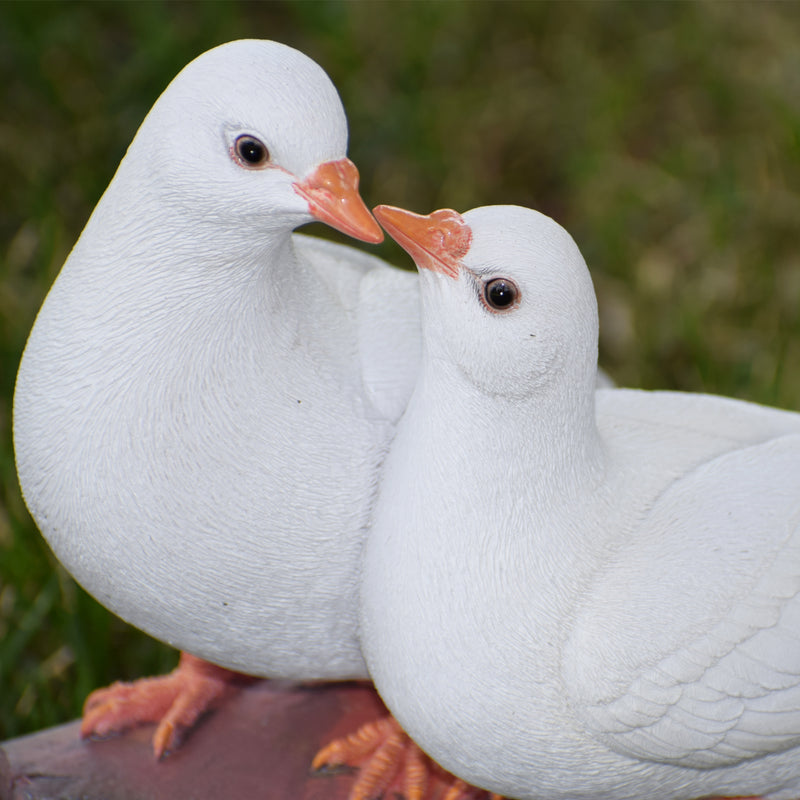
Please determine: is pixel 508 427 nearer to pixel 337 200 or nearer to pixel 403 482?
pixel 403 482

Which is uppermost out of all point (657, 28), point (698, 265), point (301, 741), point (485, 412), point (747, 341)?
point (657, 28)

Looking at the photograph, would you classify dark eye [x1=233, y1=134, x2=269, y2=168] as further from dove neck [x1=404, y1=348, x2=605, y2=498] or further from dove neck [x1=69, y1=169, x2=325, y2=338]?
dove neck [x1=404, y1=348, x2=605, y2=498]

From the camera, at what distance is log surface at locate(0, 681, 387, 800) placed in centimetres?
184

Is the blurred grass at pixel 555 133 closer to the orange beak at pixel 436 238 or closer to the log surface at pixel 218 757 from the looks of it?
the log surface at pixel 218 757

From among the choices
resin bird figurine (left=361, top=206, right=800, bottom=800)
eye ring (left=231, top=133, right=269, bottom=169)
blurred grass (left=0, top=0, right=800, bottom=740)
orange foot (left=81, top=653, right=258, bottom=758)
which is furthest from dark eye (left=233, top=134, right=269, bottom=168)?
blurred grass (left=0, top=0, right=800, bottom=740)

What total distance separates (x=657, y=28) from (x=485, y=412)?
3120 millimetres

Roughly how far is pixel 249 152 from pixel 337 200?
0.39ft

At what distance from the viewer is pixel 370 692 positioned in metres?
2.03

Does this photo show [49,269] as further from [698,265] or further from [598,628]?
[598,628]

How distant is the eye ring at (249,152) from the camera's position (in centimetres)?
137

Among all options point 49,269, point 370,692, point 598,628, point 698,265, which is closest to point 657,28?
point 698,265


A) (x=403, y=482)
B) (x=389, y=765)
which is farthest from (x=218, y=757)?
(x=403, y=482)

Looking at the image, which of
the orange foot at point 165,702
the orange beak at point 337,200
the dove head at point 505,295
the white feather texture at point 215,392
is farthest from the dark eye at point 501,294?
Result: the orange foot at point 165,702

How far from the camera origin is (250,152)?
4.52 feet
